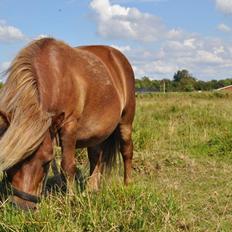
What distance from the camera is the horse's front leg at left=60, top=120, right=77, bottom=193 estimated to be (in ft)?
13.4

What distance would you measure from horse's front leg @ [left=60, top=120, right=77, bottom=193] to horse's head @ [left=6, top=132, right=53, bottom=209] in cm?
64

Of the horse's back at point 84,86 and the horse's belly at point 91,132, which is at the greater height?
the horse's back at point 84,86

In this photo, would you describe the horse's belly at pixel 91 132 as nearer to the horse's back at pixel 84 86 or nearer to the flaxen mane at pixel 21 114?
the horse's back at pixel 84 86

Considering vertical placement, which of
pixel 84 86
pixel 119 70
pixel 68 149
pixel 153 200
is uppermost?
pixel 119 70

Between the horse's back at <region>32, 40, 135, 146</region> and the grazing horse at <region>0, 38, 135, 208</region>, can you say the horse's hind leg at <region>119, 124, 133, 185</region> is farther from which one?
the horse's back at <region>32, 40, 135, 146</region>

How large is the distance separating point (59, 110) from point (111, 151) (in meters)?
2.15

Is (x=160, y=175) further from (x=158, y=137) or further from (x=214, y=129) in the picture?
(x=214, y=129)

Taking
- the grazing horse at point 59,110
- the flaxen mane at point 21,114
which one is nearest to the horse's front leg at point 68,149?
the grazing horse at point 59,110

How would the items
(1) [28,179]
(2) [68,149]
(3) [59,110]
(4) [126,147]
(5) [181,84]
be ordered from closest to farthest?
Answer: (1) [28,179] < (3) [59,110] < (2) [68,149] < (4) [126,147] < (5) [181,84]

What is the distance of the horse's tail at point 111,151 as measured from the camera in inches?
233

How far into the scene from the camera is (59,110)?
12.9 feet

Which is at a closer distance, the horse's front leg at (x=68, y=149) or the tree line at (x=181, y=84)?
the horse's front leg at (x=68, y=149)

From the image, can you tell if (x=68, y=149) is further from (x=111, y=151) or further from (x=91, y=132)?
(x=111, y=151)

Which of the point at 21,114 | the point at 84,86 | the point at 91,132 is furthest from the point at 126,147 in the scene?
the point at 21,114
